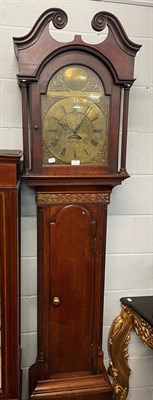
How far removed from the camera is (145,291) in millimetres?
1751

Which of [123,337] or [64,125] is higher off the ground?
[64,125]

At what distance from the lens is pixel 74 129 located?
1382 mm

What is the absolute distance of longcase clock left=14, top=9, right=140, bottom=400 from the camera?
4.33 ft

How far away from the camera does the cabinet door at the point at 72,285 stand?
1.46 metres

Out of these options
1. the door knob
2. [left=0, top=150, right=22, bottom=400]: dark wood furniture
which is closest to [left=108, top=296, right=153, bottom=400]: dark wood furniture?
the door knob

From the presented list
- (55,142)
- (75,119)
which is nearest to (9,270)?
(55,142)

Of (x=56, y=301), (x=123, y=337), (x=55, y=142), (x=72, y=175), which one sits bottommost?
(x=123, y=337)

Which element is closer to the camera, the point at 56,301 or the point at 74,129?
the point at 74,129

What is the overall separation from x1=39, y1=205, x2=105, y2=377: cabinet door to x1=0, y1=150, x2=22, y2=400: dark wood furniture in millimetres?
247

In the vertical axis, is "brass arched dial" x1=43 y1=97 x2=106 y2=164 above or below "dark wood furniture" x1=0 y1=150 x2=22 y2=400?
above

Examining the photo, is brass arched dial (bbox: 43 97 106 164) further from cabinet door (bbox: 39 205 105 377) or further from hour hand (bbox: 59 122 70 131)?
cabinet door (bbox: 39 205 105 377)

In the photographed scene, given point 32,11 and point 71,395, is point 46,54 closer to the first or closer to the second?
point 32,11

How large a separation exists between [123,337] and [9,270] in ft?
2.53

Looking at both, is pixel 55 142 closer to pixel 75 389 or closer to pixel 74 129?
pixel 74 129
